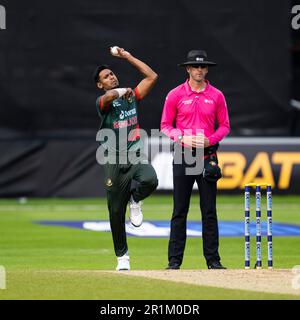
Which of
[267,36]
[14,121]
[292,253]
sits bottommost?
[292,253]

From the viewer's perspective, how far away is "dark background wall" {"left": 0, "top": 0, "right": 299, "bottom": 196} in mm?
20312

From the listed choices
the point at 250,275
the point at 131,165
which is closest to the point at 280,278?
the point at 250,275

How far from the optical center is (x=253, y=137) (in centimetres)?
2072

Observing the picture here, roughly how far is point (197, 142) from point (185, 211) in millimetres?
→ 733

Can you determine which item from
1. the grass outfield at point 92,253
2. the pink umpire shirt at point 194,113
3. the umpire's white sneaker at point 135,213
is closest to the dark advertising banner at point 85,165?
the grass outfield at point 92,253

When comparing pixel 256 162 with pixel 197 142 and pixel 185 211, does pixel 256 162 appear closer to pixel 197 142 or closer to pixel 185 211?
pixel 185 211

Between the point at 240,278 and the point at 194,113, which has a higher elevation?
the point at 194,113

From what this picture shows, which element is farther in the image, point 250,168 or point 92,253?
point 250,168

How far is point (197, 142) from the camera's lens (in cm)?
1063

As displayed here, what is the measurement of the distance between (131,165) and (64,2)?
33.7ft

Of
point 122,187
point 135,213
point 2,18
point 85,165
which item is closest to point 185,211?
point 135,213

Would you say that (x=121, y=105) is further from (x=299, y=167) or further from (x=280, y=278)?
(x=299, y=167)

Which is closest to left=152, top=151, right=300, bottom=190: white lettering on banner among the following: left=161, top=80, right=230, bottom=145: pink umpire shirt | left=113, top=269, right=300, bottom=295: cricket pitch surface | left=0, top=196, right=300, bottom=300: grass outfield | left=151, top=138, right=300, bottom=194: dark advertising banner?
left=151, top=138, right=300, bottom=194: dark advertising banner

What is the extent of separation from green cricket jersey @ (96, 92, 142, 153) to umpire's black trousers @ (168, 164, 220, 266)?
58cm
